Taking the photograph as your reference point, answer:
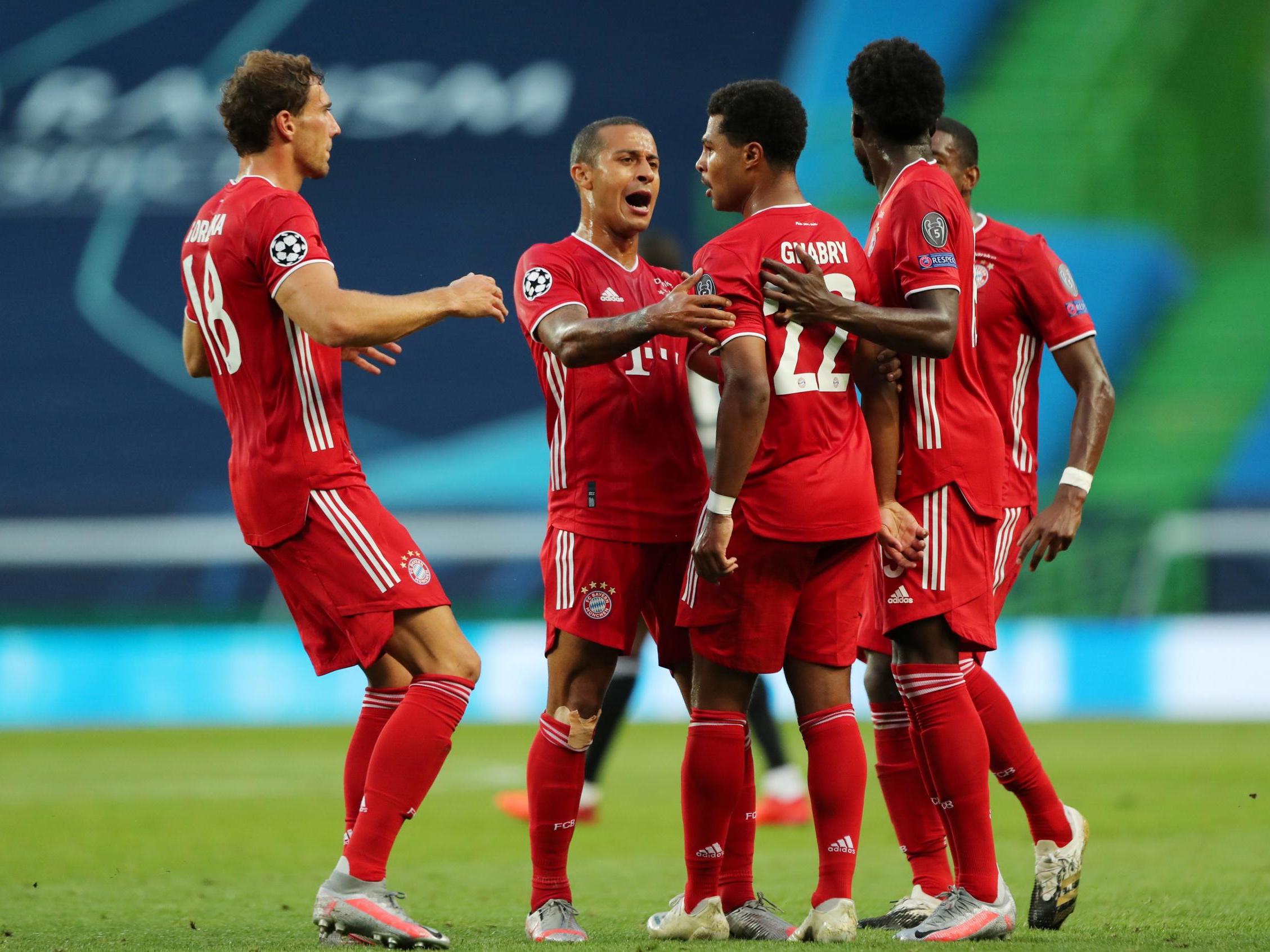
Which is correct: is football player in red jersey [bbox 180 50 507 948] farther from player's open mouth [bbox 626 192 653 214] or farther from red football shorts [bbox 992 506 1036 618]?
red football shorts [bbox 992 506 1036 618]

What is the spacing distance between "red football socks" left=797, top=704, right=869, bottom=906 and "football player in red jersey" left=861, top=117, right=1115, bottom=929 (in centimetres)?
51

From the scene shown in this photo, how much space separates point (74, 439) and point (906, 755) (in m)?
12.6

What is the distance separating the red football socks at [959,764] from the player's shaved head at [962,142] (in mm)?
1776

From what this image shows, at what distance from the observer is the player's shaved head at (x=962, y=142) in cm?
514

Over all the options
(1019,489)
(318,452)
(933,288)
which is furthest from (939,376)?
(318,452)

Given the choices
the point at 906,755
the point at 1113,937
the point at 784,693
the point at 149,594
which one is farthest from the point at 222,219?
the point at 149,594

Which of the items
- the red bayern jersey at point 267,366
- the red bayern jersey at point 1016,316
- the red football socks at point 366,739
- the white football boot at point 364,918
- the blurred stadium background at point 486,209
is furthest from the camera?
the blurred stadium background at point 486,209

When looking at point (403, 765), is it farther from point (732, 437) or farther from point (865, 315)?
point (865, 315)

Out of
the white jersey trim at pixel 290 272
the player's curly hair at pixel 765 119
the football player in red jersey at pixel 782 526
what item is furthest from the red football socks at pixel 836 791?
the white jersey trim at pixel 290 272

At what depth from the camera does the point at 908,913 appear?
4.55 m

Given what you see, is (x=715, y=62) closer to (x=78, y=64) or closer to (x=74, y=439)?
(x=78, y=64)

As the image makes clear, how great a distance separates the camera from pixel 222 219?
4.30m

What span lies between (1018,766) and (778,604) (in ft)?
3.44

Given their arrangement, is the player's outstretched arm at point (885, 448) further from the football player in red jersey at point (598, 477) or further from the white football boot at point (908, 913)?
the white football boot at point (908, 913)
